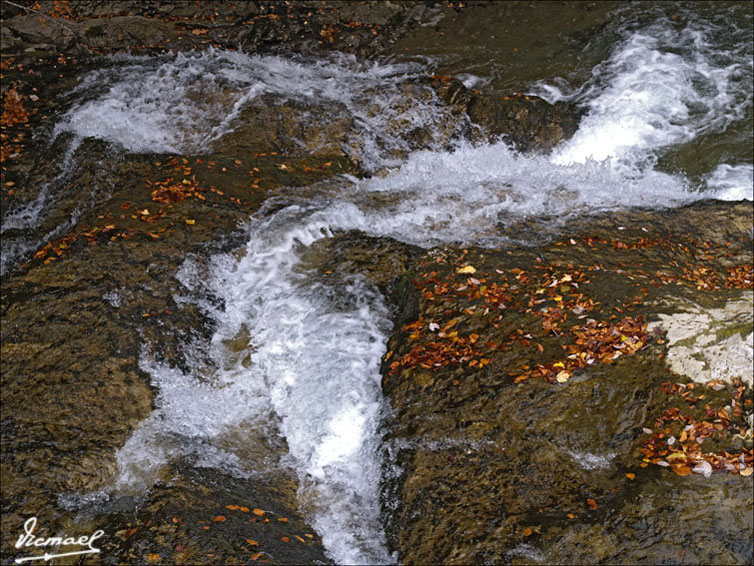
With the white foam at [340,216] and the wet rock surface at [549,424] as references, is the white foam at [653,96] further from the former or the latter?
the wet rock surface at [549,424]

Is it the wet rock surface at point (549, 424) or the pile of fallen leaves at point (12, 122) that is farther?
the pile of fallen leaves at point (12, 122)

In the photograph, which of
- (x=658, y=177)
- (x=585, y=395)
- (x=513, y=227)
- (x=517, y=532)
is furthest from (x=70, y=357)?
(x=658, y=177)

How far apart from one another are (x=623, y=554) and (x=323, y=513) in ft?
8.34

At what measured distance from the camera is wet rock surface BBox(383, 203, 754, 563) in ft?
15.9

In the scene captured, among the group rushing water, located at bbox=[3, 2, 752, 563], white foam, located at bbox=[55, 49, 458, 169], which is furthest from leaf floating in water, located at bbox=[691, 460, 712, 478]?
white foam, located at bbox=[55, 49, 458, 169]

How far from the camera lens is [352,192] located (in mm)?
8938

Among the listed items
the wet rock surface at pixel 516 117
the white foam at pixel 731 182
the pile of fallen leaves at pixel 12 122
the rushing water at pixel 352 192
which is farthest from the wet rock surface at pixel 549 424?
the pile of fallen leaves at pixel 12 122

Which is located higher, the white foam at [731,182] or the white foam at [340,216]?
the white foam at [340,216]

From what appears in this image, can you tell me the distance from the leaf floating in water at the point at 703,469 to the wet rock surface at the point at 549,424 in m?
0.02

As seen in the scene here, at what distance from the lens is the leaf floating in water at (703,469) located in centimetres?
498

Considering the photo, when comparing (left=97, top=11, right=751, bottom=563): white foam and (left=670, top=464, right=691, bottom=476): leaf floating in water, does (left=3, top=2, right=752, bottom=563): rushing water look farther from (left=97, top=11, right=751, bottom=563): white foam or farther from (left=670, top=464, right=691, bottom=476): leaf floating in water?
(left=670, top=464, right=691, bottom=476): leaf floating in water
